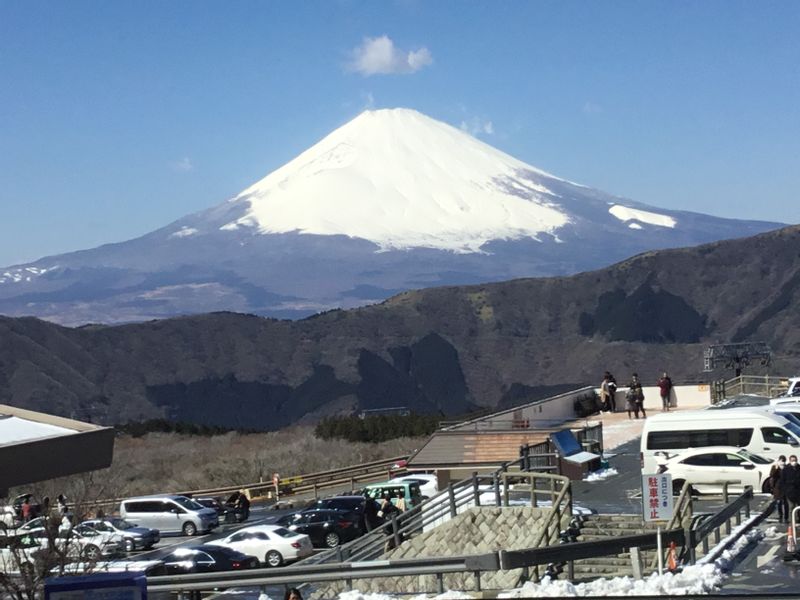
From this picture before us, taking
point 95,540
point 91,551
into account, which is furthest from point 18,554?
point 95,540

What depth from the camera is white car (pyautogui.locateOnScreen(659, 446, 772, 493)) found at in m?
25.4

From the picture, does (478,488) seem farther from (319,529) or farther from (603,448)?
(603,448)

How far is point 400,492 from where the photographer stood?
31.9 m

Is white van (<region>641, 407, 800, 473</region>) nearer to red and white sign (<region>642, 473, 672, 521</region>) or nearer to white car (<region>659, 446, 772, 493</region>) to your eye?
white car (<region>659, 446, 772, 493</region>)

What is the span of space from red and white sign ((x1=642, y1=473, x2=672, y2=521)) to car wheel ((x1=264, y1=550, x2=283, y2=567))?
→ 39.3 ft

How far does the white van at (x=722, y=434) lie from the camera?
2786 centimetres

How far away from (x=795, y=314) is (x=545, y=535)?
15735cm

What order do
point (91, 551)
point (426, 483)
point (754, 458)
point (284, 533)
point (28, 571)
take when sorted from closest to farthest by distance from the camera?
point (28, 571)
point (91, 551)
point (754, 458)
point (284, 533)
point (426, 483)

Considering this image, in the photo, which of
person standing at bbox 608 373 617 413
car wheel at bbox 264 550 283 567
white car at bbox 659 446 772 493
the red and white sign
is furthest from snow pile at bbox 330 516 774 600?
person standing at bbox 608 373 617 413

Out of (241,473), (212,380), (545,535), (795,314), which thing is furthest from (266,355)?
(545,535)

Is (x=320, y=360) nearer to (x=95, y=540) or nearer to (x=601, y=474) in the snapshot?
(x=601, y=474)

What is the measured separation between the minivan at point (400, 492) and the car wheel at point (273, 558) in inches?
153

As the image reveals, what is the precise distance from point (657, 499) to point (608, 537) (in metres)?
3.55

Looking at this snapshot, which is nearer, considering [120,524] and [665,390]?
[120,524]
